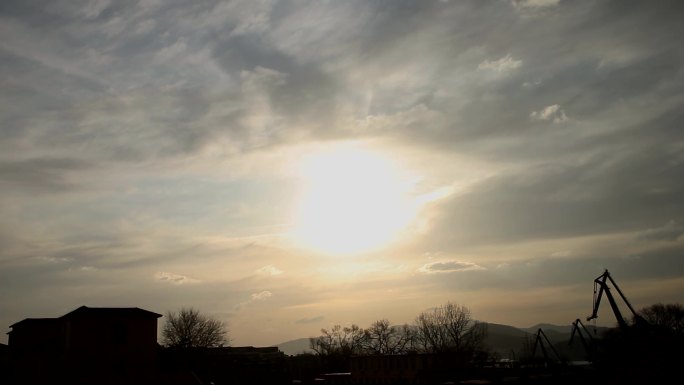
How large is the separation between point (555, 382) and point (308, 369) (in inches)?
2978

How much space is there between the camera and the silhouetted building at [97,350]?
52.2 m

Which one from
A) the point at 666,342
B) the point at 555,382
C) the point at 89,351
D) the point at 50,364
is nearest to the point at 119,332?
the point at 89,351

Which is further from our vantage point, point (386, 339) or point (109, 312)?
point (386, 339)

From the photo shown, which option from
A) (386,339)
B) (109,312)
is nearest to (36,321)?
(109,312)

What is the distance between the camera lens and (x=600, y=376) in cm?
5419

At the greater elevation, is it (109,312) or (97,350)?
(109,312)

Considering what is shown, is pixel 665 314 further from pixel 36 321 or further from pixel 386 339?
pixel 36 321

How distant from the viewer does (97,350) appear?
53.2 meters

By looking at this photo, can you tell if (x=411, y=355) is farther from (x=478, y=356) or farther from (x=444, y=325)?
(x=444, y=325)

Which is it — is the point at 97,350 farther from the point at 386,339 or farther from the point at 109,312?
the point at 386,339

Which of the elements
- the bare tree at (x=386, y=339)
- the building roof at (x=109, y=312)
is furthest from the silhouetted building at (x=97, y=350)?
the bare tree at (x=386, y=339)

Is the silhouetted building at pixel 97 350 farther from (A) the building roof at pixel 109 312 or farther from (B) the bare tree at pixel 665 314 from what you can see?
(B) the bare tree at pixel 665 314

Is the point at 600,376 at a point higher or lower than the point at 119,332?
lower

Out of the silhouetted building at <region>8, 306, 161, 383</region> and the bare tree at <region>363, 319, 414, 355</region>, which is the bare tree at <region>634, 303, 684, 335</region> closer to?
the bare tree at <region>363, 319, 414, 355</region>
